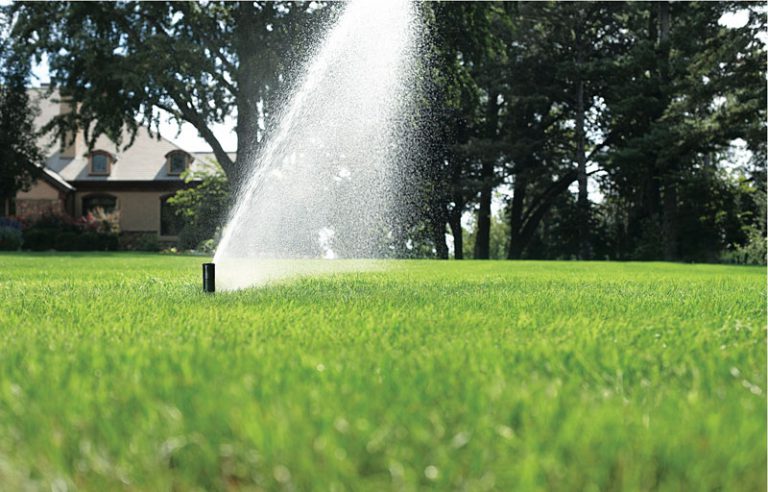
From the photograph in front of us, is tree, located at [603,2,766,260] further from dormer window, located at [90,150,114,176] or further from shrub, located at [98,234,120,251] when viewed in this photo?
dormer window, located at [90,150,114,176]

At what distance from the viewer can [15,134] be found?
93.7 ft

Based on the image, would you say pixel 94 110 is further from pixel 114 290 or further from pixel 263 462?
pixel 263 462

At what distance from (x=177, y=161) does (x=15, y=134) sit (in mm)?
7595

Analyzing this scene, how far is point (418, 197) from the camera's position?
2805cm

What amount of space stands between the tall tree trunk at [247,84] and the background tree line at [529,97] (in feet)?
0.17

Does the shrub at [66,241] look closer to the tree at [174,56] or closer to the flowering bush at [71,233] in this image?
the flowering bush at [71,233]

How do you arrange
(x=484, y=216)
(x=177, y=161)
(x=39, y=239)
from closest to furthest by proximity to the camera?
1. (x=39, y=239)
2. (x=484, y=216)
3. (x=177, y=161)

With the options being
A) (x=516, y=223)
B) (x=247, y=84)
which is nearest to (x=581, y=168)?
(x=516, y=223)

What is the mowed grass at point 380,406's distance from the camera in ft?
4.12

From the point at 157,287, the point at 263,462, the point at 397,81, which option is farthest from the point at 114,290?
the point at 397,81

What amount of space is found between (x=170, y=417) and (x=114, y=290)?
4162mm

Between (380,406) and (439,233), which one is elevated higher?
(439,233)

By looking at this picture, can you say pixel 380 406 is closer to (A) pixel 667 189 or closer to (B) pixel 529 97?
(A) pixel 667 189

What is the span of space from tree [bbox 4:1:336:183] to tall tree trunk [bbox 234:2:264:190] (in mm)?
30
